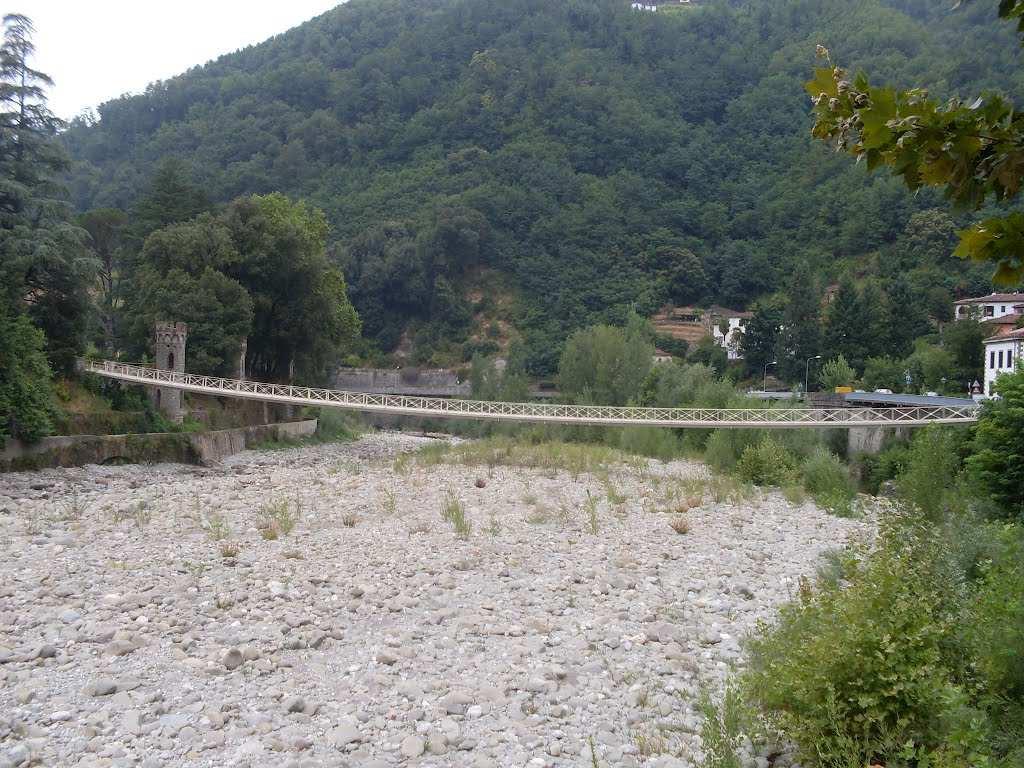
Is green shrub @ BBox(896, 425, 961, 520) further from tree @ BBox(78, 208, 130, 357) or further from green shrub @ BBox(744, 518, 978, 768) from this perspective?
tree @ BBox(78, 208, 130, 357)

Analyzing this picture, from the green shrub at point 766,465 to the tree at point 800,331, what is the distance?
26.0m

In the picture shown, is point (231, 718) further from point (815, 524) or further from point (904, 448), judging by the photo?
point (904, 448)

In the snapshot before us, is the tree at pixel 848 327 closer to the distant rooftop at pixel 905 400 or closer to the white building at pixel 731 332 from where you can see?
the white building at pixel 731 332

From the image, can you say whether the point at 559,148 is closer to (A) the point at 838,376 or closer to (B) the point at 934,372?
(A) the point at 838,376

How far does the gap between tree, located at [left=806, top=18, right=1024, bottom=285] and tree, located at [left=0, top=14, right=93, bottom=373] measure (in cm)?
2154

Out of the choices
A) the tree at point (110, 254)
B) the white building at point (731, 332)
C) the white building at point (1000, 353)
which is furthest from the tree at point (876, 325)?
the tree at point (110, 254)

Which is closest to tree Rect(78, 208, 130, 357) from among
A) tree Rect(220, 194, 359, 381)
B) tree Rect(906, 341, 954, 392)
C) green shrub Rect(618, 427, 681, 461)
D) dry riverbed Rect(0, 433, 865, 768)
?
tree Rect(220, 194, 359, 381)

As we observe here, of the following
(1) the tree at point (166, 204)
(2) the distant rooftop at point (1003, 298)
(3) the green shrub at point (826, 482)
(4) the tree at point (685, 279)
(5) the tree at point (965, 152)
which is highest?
(4) the tree at point (685, 279)

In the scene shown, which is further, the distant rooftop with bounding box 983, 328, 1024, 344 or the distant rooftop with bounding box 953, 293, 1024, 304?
the distant rooftop with bounding box 953, 293, 1024, 304

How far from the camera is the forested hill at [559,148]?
63938mm

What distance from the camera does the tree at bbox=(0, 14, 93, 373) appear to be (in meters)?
19.8

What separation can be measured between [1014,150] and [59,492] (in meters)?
18.2

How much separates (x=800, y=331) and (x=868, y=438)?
2243 centimetres

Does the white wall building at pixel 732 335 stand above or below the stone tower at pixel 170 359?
above
